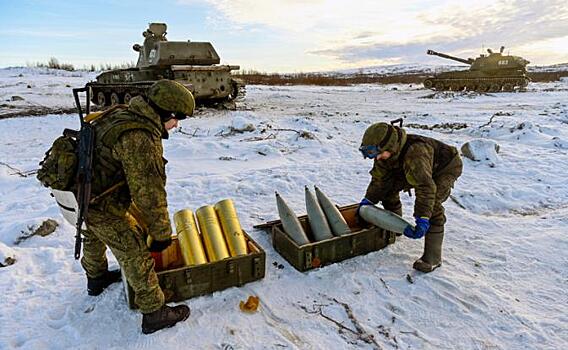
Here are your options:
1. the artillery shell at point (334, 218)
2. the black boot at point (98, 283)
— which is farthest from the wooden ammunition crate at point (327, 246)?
the black boot at point (98, 283)

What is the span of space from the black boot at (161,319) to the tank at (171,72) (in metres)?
11.3

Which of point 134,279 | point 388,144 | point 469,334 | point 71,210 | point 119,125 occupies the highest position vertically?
point 119,125

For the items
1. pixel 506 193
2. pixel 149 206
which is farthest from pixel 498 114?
pixel 149 206

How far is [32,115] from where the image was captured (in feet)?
44.2

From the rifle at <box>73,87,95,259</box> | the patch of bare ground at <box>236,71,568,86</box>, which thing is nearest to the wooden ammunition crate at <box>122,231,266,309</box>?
the rifle at <box>73,87,95,259</box>

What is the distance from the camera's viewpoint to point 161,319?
2955 mm

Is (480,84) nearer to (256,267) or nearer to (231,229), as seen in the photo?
(231,229)

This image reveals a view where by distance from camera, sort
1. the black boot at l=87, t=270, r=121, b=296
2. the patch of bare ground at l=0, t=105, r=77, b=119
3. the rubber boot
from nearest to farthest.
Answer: the black boot at l=87, t=270, r=121, b=296
the rubber boot
the patch of bare ground at l=0, t=105, r=77, b=119

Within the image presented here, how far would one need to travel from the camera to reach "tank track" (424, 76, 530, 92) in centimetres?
2398

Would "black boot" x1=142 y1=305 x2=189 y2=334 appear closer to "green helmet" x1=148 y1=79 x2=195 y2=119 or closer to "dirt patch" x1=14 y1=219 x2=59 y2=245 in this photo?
"green helmet" x1=148 y1=79 x2=195 y2=119

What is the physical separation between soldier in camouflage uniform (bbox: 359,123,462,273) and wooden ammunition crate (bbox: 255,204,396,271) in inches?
15.1

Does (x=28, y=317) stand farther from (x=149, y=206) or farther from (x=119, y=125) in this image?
(x=119, y=125)

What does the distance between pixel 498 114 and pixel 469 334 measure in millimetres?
12133

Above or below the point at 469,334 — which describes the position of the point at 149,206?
above
